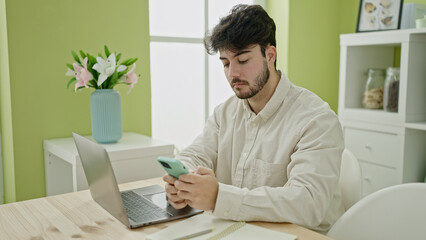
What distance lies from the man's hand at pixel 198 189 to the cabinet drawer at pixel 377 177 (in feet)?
5.37

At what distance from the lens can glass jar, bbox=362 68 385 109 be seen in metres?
2.58

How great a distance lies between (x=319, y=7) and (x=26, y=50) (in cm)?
208

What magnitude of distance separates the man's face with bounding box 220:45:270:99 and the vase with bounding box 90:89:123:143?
749mm

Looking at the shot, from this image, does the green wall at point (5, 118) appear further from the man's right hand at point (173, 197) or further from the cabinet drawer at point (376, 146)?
the cabinet drawer at point (376, 146)

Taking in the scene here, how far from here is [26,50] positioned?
203cm

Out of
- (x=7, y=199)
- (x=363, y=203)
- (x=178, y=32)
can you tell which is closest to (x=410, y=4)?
(x=178, y=32)

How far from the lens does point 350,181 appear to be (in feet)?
4.62

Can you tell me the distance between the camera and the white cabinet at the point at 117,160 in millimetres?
1771

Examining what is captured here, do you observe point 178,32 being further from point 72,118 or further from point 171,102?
point 72,118

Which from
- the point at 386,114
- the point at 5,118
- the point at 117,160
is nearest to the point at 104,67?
the point at 117,160

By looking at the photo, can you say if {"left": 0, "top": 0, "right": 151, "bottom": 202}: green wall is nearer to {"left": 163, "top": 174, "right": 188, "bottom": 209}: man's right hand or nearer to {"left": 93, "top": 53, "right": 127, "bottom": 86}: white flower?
{"left": 93, "top": 53, "right": 127, "bottom": 86}: white flower

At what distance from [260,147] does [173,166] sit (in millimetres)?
447

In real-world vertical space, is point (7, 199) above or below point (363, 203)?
below

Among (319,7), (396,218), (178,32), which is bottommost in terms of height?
(396,218)
